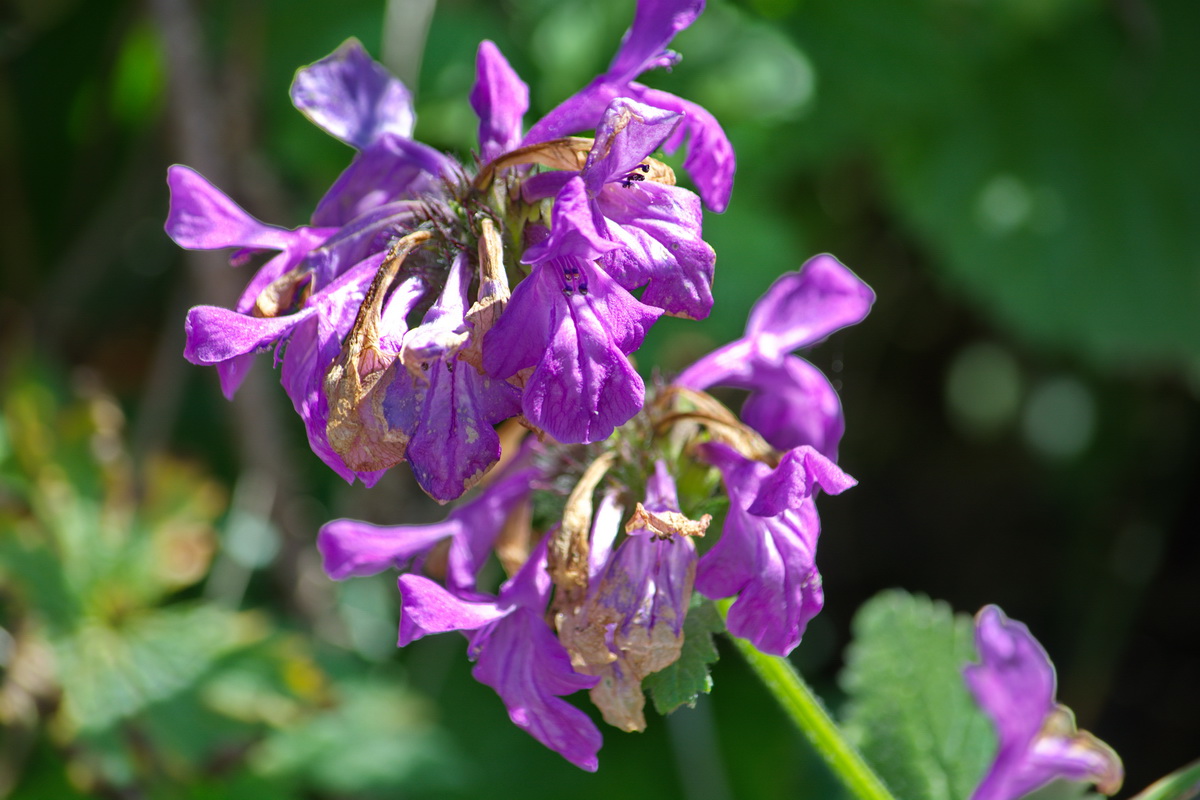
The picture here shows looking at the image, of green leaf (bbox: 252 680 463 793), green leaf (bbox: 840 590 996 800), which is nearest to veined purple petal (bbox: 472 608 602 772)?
green leaf (bbox: 840 590 996 800)

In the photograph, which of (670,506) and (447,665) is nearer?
(670,506)

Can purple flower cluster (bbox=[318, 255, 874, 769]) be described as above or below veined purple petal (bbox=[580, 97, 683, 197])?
below

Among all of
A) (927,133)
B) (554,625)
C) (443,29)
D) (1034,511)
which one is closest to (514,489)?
(554,625)

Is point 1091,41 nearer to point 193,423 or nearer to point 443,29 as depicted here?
point 443,29

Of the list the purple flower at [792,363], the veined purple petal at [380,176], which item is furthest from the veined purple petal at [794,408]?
the veined purple petal at [380,176]

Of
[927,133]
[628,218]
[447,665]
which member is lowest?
[447,665]

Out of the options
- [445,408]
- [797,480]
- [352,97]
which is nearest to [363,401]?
[445,408]

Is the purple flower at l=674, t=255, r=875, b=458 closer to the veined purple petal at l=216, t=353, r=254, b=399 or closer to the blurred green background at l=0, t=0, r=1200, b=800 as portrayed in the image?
the veined purple petal at l=216, t=353, r=254, b=399

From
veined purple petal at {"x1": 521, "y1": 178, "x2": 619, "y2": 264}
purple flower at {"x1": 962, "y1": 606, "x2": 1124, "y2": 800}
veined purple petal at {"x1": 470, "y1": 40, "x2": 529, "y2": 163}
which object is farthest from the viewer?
veined purple petal at {"x1": 470, "y1": 40, "x2": 529, "y2": 163}
